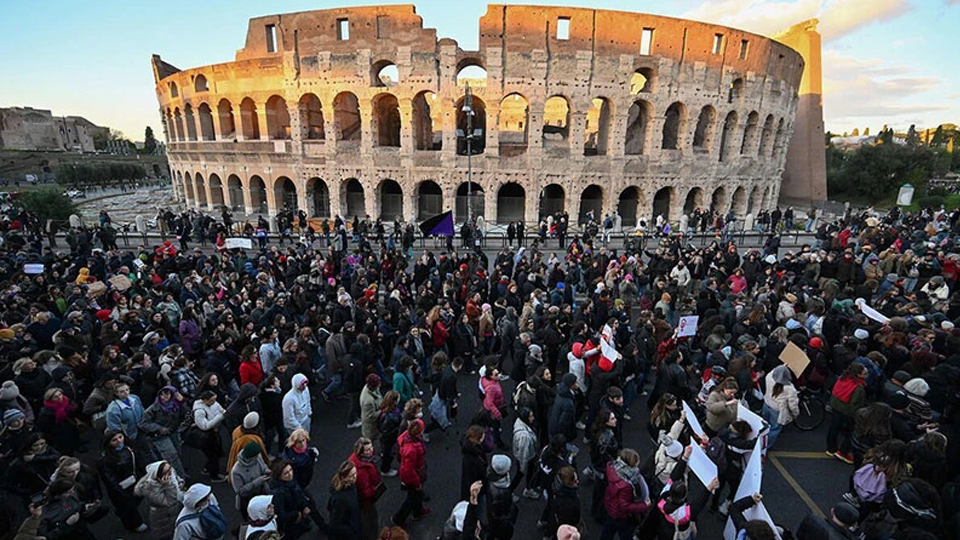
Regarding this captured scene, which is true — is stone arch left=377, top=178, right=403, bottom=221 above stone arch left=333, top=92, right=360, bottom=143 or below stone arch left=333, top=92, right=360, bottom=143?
below

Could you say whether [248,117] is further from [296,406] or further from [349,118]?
[296,406]

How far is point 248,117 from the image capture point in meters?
32.6

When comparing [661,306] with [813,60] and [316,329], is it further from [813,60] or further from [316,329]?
[813,60]

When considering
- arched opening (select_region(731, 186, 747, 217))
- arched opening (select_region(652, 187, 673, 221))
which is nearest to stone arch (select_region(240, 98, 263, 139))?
arched opening (select_region(652, 187, 673, 221))

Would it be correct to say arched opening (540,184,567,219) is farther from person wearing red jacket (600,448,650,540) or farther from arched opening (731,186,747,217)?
person wearing red jacket (600,448,650,540)

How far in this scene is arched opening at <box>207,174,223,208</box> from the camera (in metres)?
36.2

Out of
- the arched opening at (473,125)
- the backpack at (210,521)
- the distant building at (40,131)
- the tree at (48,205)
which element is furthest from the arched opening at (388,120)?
the distant building at (40,131)

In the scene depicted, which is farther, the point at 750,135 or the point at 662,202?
the point at 750,135

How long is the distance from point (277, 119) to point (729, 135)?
32.6 metres

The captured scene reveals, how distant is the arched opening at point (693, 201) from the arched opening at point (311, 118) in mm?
26478

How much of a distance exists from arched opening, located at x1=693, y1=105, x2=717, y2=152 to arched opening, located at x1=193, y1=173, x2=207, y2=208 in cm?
3849

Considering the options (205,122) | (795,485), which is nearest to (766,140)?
(795,485)

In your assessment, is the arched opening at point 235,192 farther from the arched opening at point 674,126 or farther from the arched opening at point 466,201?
the arched opening at point 674,126

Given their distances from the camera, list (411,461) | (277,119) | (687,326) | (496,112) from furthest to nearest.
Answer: (277,119) < (496,112) < (687,326) < (411,461)
